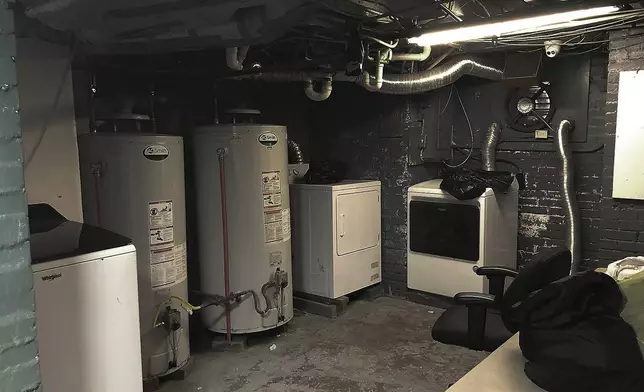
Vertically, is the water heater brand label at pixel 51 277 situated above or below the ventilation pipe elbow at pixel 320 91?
below

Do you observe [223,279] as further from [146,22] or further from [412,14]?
[412,14]

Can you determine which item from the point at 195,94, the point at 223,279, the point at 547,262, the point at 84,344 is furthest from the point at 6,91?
the point at 195,94

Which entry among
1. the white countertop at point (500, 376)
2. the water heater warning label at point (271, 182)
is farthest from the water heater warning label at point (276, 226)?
the white countertop at point (500, 376)

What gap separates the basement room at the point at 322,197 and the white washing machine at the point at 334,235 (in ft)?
0.07

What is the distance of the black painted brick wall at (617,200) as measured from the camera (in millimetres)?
3537

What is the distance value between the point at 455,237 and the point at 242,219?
5.65ft

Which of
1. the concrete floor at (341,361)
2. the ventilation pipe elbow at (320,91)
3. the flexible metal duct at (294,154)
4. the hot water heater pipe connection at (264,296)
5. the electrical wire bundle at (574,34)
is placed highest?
the electrical wire bundle at (574,34)

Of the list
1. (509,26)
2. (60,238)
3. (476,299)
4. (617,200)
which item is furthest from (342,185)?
(60,238)

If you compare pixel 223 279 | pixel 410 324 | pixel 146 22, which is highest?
pixel 146 22

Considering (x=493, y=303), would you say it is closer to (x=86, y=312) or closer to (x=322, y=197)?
(x=86, y=312)

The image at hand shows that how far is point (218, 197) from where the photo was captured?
3.69 m

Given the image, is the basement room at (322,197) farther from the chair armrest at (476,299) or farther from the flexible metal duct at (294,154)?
the flexible metal duct at (294,154)

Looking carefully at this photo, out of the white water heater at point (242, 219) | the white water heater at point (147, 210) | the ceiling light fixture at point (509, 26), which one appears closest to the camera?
the ceiling light fixture at point (509, 26)

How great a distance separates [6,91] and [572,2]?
2320mm
